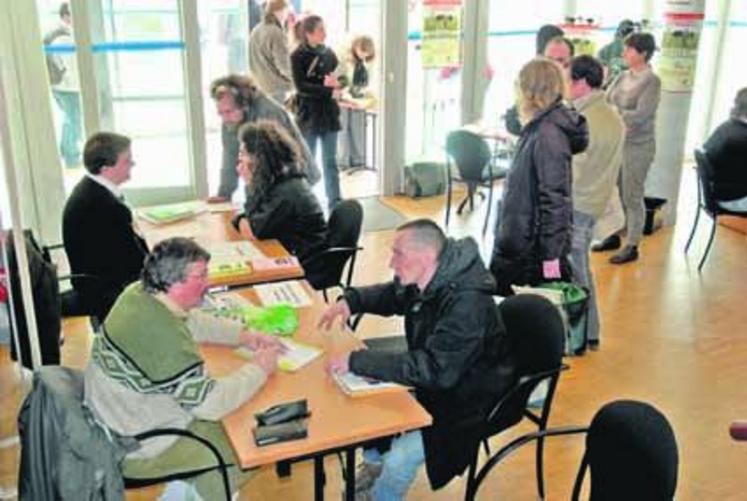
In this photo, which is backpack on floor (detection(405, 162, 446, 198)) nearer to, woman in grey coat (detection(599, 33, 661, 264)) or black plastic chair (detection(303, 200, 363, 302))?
woman in grey coat (detection(599, 33, 661, 264))

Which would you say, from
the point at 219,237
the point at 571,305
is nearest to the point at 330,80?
the point at 219,237

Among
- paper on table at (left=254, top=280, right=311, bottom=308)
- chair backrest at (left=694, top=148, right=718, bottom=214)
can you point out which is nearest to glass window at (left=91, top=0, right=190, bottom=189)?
paper on table at (left=254, top=280, right=311, bottom=308)

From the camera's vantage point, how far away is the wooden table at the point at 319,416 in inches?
91.3

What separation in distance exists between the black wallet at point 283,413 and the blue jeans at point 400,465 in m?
0.54

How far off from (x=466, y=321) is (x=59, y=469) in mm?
1317

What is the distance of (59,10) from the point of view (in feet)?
19.1

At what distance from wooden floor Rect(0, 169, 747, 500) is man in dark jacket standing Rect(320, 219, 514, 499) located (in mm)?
625

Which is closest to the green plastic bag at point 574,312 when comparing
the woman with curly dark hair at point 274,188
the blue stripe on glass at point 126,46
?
the woman with curly dark hair at point 274,188

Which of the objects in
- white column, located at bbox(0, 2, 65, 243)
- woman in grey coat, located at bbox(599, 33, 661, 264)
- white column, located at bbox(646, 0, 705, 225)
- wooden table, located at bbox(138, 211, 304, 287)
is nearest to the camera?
wooden table, located at bbox(138, 211, 304, 287)

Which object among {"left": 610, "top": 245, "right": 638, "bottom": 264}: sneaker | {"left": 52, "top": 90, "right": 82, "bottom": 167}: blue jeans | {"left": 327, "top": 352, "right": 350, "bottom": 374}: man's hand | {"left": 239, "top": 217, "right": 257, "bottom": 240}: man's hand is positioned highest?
{"left": 52, "top": 90, "right": 82, "bottom": 167}: blue jeans

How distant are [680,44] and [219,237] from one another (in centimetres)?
418

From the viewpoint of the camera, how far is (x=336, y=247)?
4207mm

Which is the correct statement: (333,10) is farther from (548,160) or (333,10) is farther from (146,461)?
(146,461)

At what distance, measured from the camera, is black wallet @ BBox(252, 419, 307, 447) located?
2314 millimetres
